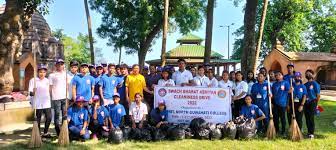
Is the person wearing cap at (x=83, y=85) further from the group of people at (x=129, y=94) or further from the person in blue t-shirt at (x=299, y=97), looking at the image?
the person in blue t-shirt at (x=299, y=97)

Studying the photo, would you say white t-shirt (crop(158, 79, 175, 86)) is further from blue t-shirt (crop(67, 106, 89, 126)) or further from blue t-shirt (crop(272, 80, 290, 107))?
blue t-shirt (crop(272, 80, 290, 107))

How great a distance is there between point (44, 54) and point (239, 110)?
1766 centimetres

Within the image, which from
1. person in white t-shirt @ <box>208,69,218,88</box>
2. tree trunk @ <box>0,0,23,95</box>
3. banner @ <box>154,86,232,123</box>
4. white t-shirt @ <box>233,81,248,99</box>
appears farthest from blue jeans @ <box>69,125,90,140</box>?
tree trunk @ <box>0,0,23,95</box>

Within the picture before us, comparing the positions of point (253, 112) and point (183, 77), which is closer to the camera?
point (253, 112)

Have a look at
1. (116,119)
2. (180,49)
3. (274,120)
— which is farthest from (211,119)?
(180,49)

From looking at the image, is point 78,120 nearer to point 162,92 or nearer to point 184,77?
point 162,92

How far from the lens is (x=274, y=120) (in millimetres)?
9625

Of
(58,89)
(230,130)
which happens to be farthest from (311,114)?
(58,89)

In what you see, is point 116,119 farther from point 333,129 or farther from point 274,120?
point 333,129

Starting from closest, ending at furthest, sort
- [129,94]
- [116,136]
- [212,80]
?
[116,136] < [129,94] < [212,80]

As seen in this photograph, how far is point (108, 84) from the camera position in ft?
31.1

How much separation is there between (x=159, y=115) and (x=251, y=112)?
235 cm

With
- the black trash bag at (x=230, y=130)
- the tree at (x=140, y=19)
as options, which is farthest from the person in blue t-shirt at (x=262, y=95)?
the tree at (x=140, y=19)

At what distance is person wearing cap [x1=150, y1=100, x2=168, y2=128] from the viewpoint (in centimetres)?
941
